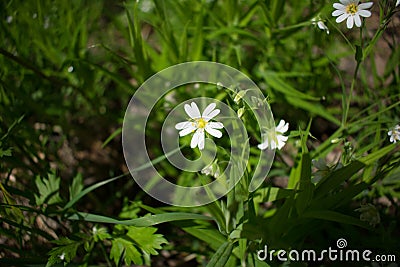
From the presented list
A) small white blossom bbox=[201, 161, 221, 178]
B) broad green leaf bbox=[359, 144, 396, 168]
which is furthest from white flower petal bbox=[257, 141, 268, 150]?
broad green leaf bbox=[359, 144, 396, 168]

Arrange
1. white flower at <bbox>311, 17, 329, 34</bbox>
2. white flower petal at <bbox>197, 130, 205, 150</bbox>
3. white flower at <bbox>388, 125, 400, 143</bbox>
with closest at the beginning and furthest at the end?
white flower petal at <bbox>197, 130, 205, 150</bbox>
white flower at <bbox>388, 125, 400, 143</bbox>
white flower at <bbox>311, 17, 329, 34</bbox>

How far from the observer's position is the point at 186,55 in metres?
1.34

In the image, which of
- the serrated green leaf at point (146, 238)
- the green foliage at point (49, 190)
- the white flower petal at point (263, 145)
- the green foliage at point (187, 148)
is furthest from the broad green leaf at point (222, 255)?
the green foliage at point (49, 190)

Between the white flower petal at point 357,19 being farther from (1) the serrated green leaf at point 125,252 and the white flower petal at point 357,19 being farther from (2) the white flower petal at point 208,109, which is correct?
(1) the serrated green leaf at point 125,252

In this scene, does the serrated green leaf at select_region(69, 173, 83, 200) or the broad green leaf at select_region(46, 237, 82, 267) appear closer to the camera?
the broad green leaf at select_region(46, 237, 82, 267)

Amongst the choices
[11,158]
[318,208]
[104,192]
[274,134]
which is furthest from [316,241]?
[11,158]

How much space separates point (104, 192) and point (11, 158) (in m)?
0.47

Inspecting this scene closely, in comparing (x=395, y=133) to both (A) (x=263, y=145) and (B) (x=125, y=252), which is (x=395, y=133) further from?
(B) (x=125, y=252)

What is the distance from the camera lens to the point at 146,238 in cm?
105

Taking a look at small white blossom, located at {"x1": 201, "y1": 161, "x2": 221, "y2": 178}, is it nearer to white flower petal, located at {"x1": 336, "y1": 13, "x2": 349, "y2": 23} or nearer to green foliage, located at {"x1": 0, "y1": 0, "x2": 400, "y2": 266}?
green foliage, located at {"x1": 0, "y1": 0, "x2": 400, "y2": 266}

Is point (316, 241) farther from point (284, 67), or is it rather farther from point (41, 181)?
point (41, 181)

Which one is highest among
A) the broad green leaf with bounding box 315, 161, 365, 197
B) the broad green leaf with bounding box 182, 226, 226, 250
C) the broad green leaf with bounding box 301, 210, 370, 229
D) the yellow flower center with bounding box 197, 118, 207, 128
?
the yellow flower center with bounding box 197, 118, 207, 128

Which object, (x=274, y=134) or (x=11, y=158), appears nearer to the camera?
(x=274, y=134)

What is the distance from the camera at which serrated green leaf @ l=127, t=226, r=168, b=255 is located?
102 cm
